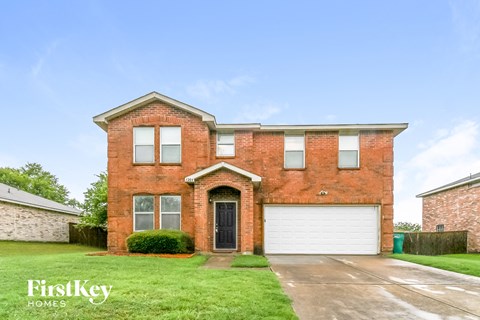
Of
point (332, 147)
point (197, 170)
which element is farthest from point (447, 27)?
point (197, 170)

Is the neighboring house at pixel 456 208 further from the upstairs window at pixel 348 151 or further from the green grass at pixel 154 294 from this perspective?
the green grass at pixel 154 294

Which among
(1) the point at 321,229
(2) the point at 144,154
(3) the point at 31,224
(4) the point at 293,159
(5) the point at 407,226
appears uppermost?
(2) the point at 144,154

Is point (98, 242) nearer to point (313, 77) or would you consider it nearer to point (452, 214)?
point (313, 77)

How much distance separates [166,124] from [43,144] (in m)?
18.8

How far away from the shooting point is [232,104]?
2253 centimetres

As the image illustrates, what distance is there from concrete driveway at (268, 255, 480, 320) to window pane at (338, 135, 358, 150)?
648 cm

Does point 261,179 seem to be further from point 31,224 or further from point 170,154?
point 31,224

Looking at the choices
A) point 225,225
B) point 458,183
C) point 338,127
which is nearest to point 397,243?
point 338,127

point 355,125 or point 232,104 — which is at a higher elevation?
point 232,104

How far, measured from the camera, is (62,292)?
6043 millimetres

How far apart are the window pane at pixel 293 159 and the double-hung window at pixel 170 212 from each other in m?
5.29

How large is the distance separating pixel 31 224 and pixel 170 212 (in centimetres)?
1387

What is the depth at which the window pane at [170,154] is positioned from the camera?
50.0ft

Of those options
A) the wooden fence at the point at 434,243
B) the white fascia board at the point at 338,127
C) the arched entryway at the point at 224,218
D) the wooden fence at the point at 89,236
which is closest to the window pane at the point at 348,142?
the white fascia board at the point at 338,127
